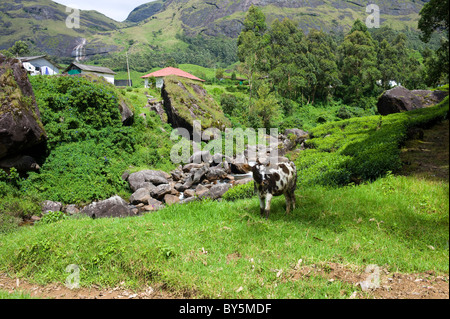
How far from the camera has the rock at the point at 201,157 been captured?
75.6ft

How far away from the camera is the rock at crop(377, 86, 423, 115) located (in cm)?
1966

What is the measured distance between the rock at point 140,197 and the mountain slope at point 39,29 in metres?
158

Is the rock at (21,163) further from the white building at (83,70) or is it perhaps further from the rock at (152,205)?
the white building at (83,70)

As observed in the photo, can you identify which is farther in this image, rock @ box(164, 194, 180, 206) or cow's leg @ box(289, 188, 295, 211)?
rock @ box(164, 194, 180, 206)

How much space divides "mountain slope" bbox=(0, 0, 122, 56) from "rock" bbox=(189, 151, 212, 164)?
497 ft

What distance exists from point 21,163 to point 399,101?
24935 mm

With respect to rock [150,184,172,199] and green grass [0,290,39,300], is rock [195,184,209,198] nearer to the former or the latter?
rock [150,184,172,199]

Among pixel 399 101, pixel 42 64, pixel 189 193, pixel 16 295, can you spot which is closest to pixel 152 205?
pixel 189 193

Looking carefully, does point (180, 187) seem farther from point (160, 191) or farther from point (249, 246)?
point (249, 246)

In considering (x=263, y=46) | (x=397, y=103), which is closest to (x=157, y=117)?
(x=397, y=103)

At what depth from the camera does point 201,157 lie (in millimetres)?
23266

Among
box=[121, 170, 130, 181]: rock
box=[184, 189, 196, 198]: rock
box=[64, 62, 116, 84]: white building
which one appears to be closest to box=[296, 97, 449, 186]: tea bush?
box=[184, 189, 196, 198]: rock

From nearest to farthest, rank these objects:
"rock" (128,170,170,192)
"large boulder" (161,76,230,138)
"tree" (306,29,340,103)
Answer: "rock" (128,170,170,192) → "large boulder" (161,76,230,138) → "tree" (306,29,340,103)

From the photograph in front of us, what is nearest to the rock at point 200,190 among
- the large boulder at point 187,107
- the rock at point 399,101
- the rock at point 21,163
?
the rock at point 21,163
